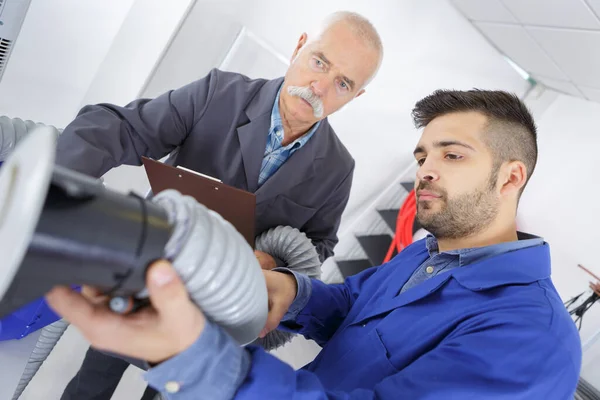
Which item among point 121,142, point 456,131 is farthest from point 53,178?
point 456,131

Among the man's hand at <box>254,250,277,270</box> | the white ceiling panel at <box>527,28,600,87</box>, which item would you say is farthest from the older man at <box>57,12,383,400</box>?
the white ceiling panel at <box>527,28,600,87</box>

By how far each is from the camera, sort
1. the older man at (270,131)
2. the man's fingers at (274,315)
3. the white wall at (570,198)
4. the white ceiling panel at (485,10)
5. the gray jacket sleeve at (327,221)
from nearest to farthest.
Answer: the man's fingers at (274,315), the older man at (270,131), the gray jacket sleeve at (327,221), the white ceiling panel at (485,10), the white wall at (570,198)

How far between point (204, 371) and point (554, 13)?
83.9 inches

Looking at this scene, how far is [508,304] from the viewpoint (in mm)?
740

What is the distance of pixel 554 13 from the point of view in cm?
173

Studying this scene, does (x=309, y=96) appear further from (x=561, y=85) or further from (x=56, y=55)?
(x=561, y=85)

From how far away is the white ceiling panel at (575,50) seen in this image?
5.74 feet

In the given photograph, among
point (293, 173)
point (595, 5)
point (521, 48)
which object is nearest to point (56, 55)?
point (293, 173)

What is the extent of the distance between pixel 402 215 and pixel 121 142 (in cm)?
228

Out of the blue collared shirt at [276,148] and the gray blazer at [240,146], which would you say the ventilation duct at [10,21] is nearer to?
the gray blazer at [240,146]

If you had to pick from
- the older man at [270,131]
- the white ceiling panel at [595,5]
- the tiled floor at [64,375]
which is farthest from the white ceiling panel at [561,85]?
the tiled floor at [64,375]

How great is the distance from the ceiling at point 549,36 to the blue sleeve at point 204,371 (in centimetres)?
190

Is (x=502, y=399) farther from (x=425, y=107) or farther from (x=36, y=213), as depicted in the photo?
(x=425, y=107)

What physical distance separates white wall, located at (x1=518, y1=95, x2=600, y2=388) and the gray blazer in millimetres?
2217
